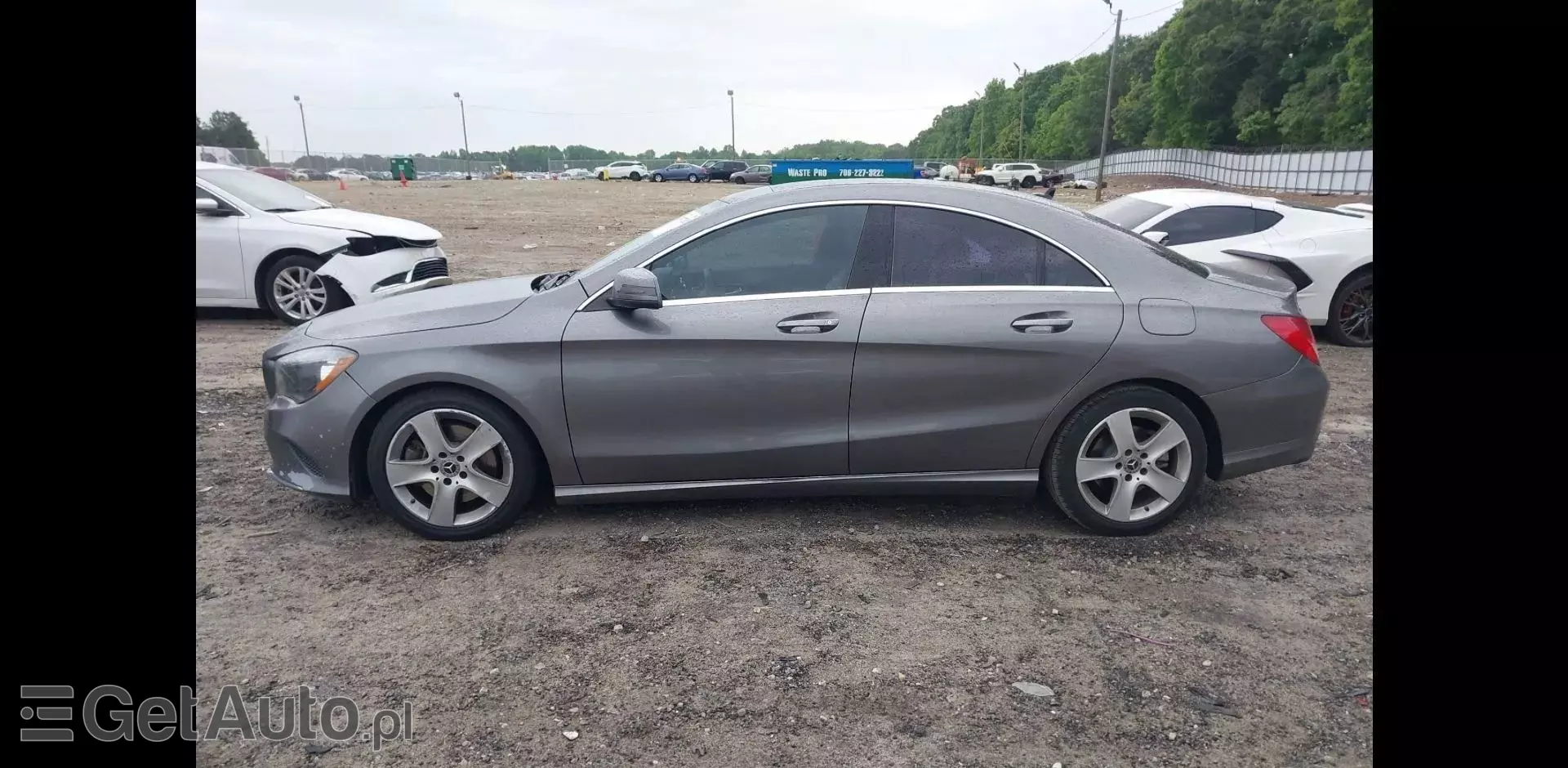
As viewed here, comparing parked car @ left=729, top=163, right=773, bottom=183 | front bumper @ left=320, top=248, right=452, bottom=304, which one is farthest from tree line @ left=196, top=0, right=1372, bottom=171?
front bumper @ left=320, top=248, right=452, bottom=304

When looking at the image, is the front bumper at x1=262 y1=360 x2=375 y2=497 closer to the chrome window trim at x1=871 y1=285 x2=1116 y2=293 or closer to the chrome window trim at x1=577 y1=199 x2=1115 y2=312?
the chrome window trim at x1=577 y1=199 x2=1115 y2=312

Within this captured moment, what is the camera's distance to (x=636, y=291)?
3830mm

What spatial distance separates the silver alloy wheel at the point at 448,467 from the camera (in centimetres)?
394

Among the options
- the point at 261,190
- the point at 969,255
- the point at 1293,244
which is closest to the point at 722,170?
the point at 261,190

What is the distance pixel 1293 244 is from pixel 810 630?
22.0 ft

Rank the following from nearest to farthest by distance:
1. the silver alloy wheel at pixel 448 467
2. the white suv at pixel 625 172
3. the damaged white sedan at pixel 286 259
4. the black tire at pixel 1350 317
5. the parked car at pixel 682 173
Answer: the silver alloy wheel at pixel 448 467 → the black tire at pixel 1350 317 → the damaged white sedan at pixel 286 259 → the parked car at pixel 682 173 → the white suv at pixel 625 172

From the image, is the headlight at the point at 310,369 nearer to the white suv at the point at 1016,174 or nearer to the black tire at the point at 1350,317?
the black tire at the point at 1350,317

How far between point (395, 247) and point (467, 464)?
18.5 ft

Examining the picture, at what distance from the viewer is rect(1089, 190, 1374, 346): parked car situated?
8.00m

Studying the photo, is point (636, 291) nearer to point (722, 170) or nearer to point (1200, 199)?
point (1200, 199)

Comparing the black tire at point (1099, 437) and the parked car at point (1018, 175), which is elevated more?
the parked car at point (1018, 175)

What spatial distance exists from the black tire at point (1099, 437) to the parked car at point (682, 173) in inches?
2177

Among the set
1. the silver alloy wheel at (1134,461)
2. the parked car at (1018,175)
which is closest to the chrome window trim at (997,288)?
the silver alloy wheel at (1134,461)

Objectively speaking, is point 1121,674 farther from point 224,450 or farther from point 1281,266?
point 1281,266
